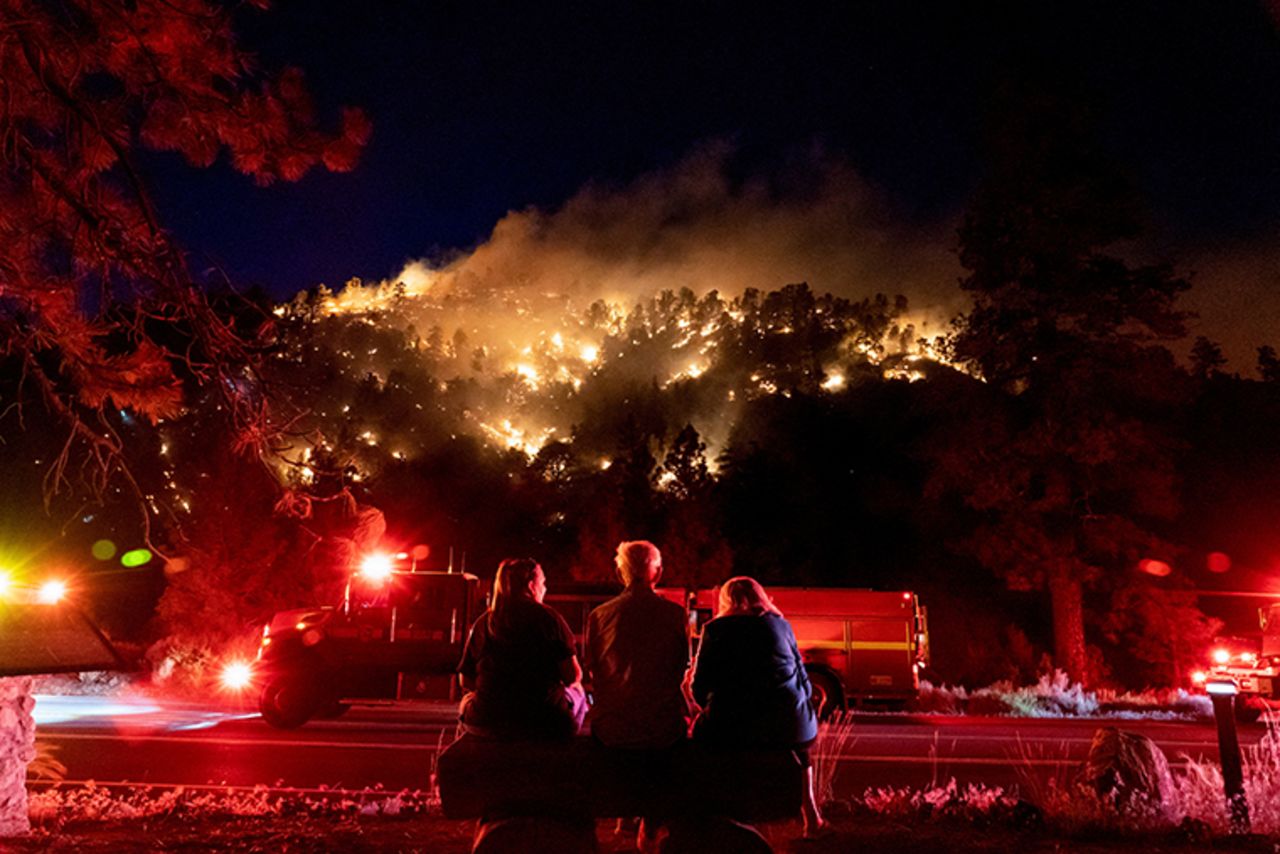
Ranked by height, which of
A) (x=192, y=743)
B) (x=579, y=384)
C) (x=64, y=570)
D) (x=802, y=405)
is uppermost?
(x=579, y=384)

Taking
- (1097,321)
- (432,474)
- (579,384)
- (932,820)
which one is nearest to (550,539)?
(432,474)

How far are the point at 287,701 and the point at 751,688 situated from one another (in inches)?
428

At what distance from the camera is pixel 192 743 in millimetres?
11945

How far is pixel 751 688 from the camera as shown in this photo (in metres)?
5.20

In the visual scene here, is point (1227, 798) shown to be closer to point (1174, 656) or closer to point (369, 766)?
point (369, 766)

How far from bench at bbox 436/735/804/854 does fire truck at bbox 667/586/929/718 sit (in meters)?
11.5

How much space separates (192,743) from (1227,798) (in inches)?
458

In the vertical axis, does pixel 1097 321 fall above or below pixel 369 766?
above

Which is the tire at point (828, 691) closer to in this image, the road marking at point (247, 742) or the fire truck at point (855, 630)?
the fire truck at point (855, 630)

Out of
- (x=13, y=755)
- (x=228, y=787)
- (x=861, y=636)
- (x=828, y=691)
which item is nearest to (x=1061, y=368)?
(x=861, y=636)

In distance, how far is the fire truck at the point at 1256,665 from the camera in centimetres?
1638

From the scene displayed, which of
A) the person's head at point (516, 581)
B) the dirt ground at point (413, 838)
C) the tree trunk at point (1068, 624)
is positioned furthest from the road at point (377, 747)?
the tree trunk at point (1068, 624)

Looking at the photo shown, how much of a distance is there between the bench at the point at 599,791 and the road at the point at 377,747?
253 centimetres

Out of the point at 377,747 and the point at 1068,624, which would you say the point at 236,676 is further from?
the point at 1068,624
